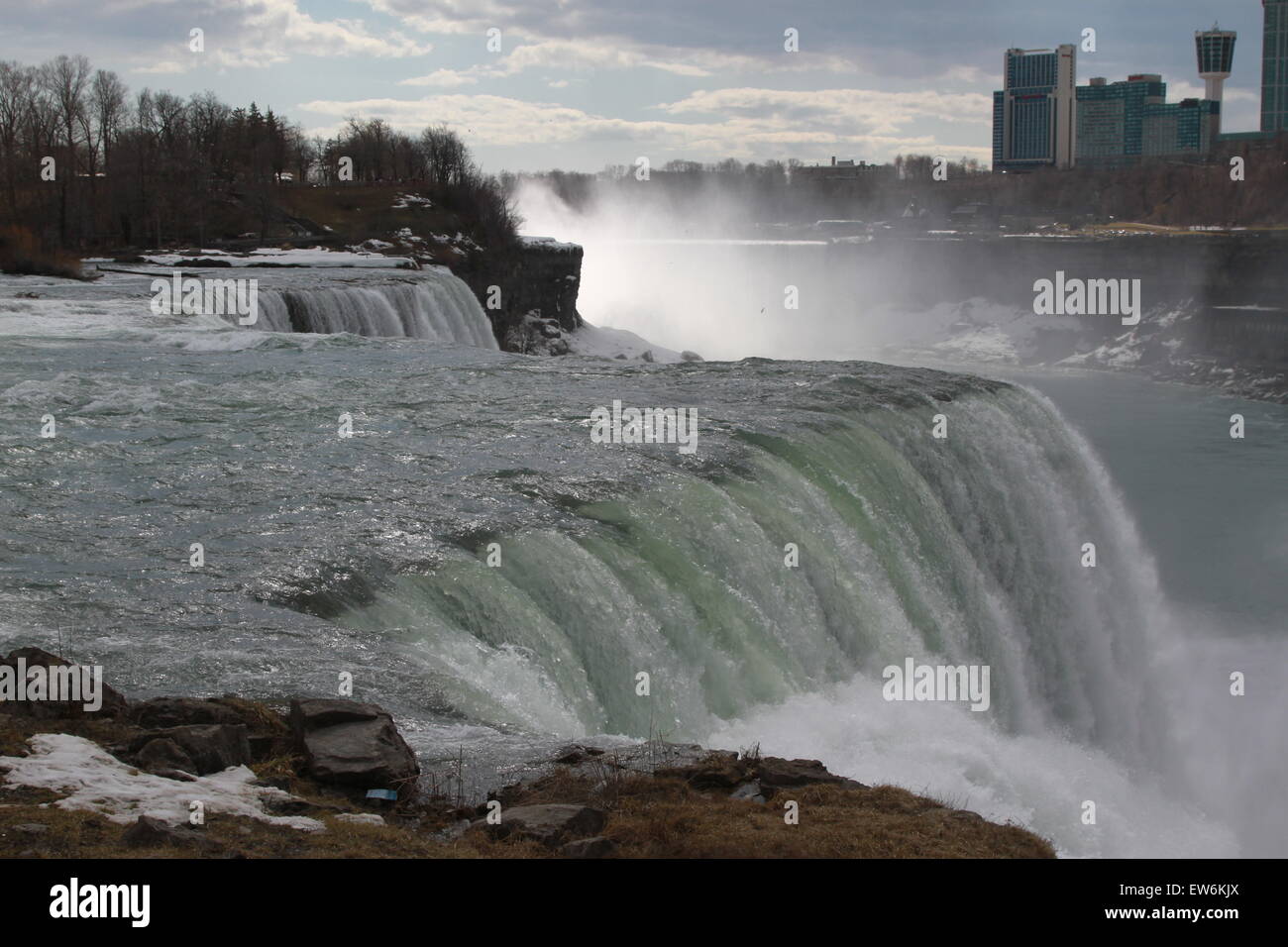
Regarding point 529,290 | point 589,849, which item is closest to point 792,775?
point 589,849

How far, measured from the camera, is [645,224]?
114 m

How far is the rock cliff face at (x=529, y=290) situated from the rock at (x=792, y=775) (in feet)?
112

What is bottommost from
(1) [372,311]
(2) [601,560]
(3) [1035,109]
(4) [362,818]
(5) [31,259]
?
(4) [362,818]

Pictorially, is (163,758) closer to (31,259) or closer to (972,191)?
(31,259)

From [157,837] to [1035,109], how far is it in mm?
170775

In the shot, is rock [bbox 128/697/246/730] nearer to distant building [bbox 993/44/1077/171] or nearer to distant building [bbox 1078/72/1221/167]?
distant building [bbox 993/44/1077/171]

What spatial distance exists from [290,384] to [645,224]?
98098 mm

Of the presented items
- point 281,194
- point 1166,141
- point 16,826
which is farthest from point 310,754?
point 1166,141

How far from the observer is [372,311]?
26.5 meters

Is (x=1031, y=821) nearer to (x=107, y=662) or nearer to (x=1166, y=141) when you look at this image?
(x=107, y=662)

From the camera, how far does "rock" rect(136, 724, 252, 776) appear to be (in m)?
6.53

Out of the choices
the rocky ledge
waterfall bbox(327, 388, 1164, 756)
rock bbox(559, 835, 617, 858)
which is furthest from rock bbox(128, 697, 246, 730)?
rock bbox(559, 835, 617, 858)

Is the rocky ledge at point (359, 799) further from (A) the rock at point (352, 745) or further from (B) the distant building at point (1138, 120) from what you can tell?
(B) the distant building at point (1138, 120)

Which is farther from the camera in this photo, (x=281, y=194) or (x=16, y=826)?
(x=281, y=194)
